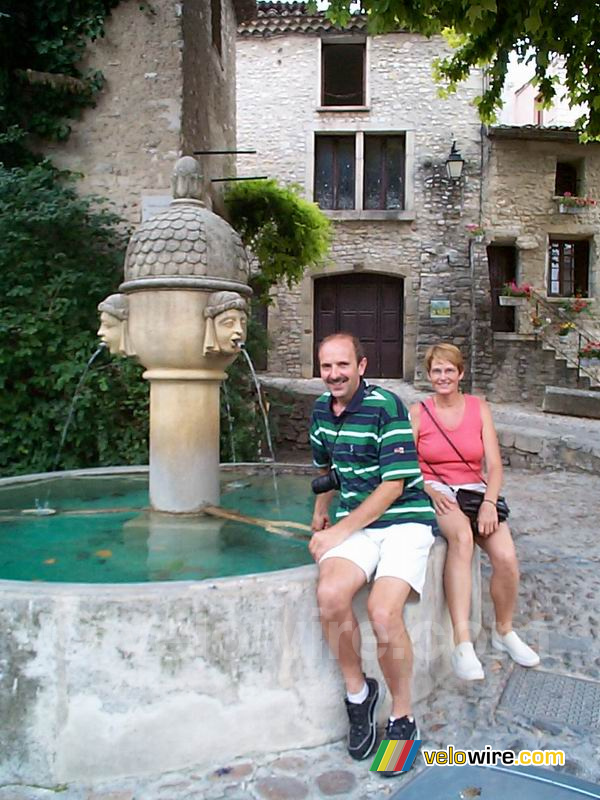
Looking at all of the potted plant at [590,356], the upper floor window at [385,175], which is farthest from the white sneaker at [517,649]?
the upper floor window at [385,175]

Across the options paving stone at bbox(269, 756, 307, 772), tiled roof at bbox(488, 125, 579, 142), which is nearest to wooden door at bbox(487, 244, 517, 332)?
tiled roof at bbox(488, 125, 579, 142)

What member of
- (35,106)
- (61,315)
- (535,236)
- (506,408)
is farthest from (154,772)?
(535,236)

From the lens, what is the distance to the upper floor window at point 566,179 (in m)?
17.6

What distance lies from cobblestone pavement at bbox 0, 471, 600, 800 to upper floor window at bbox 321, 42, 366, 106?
15314 mm

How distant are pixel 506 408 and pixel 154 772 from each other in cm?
1144

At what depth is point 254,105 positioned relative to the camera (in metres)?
17.2

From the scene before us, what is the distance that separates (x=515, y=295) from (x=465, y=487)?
538 inches

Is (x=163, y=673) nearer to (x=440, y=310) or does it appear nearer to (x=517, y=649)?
(x=517, y=649)

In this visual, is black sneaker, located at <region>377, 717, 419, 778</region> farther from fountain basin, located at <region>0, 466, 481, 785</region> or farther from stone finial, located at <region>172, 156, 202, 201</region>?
stone finial, located at <region>172, 156, 202, 201</region>

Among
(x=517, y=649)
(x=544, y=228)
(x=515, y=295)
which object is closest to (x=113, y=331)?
(x=517, y=649)

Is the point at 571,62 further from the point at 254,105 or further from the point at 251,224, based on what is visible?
the point at 254,105

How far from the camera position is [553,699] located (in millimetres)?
2803

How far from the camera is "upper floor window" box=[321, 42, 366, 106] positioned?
1722 cm

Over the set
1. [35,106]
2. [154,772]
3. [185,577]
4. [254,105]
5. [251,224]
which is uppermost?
[254,105]
